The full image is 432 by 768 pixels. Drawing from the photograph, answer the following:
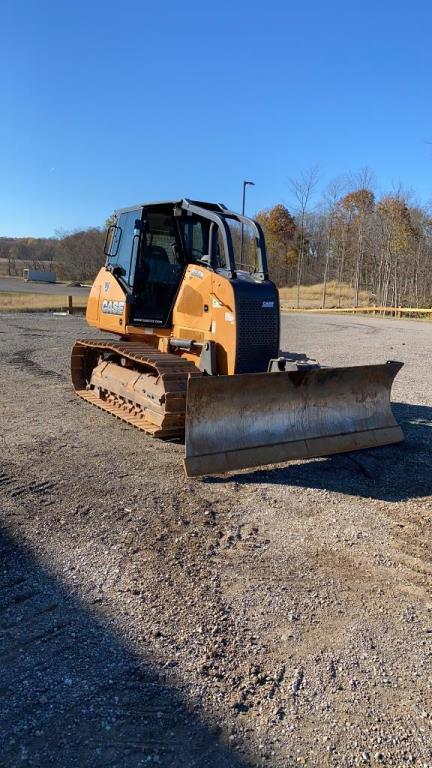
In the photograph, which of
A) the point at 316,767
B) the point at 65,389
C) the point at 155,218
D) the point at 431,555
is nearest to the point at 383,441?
the point at 431,555

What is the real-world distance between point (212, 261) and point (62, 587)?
432 centimetres

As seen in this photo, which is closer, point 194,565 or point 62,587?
point 62,587

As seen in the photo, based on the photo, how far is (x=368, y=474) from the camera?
5469 millimetres

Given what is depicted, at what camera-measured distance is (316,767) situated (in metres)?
2.17

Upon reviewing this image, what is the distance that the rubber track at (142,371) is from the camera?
598 cm

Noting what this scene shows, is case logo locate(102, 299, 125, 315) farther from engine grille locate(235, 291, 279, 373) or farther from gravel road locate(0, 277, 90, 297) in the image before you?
gravel road locate(0, 277, 90, 297)

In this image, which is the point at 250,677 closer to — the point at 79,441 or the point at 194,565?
the point at 194,565

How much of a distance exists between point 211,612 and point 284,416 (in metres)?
2.86

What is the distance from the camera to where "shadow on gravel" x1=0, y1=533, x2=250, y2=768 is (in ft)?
7.19

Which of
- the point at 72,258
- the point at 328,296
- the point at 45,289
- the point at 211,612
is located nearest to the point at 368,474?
the point at 211,612

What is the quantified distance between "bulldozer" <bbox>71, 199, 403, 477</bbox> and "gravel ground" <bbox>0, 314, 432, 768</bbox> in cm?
33

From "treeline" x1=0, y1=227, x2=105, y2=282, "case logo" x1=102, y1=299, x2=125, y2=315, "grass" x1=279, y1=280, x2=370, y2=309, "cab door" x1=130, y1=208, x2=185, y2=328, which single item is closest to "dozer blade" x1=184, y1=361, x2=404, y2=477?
"cab door" x1=130, y1=208, x2=185, y2=328

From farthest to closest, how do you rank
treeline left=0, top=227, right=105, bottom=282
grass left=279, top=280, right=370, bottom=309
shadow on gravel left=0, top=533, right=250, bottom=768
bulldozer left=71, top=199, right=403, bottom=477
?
treeline left=0, top=227, right=105, bottom=282 < grass left=279, top=280, right=370, bottom=309 < bulldozer left=71, top=199, right=403, bottom=477 < shadow on gravel left=0, top=533, right=250, bottom=768

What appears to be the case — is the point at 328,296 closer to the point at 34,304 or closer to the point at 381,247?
the point at 381,247
